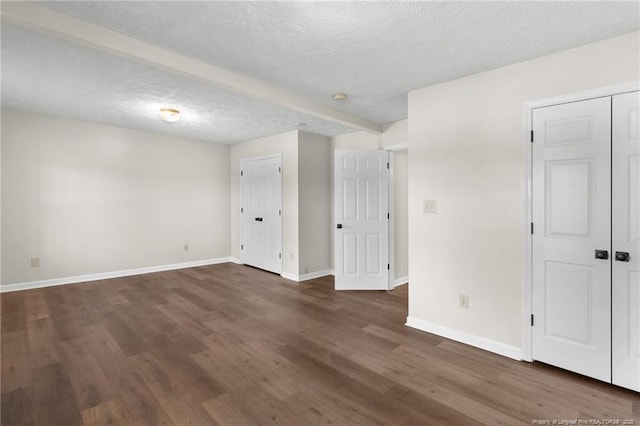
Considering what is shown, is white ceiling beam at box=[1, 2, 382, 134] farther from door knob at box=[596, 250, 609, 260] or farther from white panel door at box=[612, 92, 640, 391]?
door knob at box=[596, 250, 609, 260]

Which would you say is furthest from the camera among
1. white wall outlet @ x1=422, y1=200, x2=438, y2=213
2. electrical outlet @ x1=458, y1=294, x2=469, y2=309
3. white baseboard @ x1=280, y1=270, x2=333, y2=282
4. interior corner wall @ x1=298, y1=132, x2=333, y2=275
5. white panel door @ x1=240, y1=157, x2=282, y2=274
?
white panel door @ x1=240, y1=157, x2=282, y2=274

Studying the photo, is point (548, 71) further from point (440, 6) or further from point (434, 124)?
point (440, 6)

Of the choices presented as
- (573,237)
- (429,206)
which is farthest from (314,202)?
(573,237)

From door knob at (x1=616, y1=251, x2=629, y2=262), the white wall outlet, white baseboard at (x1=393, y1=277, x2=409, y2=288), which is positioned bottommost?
white baseboard at (x1=393, y1=277, x2=409, y2=288)

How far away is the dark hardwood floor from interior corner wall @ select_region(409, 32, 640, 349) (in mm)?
411

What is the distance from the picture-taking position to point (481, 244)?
278 cm

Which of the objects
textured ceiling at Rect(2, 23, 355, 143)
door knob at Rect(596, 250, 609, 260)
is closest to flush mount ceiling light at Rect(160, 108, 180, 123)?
textured ceiling at Rect(2, 23, 355, 143)

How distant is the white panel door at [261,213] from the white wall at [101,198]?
0.69 meters

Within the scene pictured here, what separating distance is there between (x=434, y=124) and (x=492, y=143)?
59cm

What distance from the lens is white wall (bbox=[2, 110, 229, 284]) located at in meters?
4.28

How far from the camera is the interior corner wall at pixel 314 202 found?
516 cm

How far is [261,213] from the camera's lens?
5820 mm

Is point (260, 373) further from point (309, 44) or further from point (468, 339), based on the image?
point (309, 44)

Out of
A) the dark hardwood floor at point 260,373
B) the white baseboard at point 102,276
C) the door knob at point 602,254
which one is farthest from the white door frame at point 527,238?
the white baseboard at point 102,276
